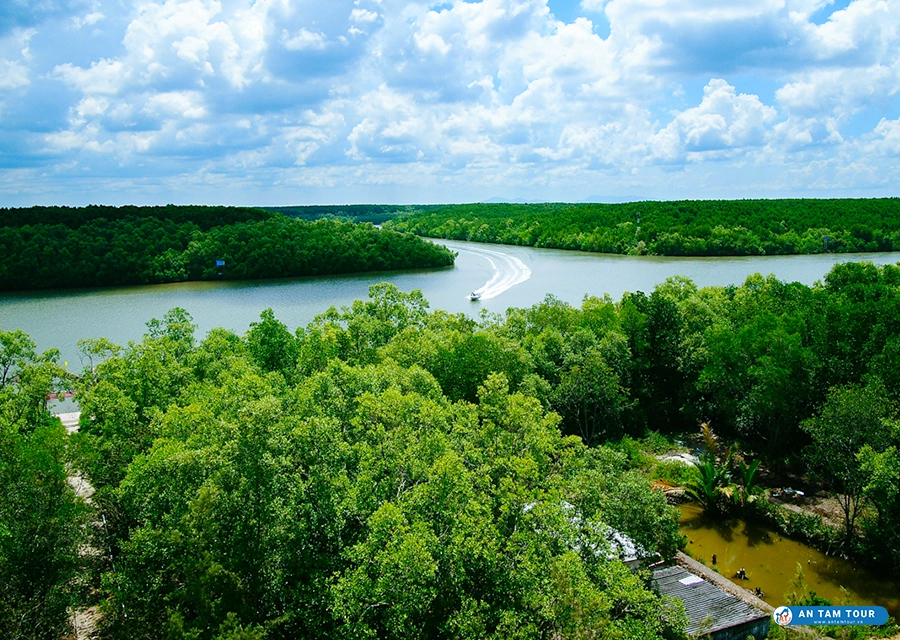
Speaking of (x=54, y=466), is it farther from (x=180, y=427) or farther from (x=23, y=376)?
(x=23, y=376)

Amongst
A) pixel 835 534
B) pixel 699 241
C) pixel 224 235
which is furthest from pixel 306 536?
pixel 699 241

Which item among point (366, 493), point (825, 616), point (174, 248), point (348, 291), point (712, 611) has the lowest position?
point (825, 616)

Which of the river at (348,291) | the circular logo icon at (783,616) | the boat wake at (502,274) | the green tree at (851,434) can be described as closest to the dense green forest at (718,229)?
the river at (348,291)

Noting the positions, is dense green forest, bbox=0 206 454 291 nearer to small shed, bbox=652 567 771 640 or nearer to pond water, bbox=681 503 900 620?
pond water, bbox=681 503 900 620

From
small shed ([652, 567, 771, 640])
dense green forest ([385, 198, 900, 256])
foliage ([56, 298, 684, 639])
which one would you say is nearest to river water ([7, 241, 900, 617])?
small shed ([652, 567, 771, 640])

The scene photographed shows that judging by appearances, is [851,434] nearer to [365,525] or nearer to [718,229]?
[365,525]

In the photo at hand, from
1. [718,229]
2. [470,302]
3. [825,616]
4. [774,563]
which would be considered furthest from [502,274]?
[825,616]
